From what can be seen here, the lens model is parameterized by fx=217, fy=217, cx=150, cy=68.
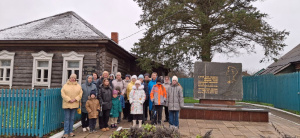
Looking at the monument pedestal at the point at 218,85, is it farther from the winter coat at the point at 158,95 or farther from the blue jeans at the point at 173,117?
the winter coat at the point at 158,95

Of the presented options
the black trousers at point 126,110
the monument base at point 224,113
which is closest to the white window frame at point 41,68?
the black trousers at point 126,110

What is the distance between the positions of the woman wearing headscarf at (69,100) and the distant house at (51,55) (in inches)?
203

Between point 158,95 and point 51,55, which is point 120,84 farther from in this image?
point 51,55

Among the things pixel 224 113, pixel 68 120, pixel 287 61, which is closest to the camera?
pixel 68 120

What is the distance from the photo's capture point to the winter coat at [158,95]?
278 inches

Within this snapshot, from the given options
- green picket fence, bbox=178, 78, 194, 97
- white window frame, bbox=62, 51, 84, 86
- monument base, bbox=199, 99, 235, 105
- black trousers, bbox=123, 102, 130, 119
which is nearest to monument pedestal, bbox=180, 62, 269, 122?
monument base, bbox=199, 99, 235, 105

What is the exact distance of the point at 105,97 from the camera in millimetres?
6664

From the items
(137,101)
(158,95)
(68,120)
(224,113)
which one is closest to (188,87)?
(224,113)

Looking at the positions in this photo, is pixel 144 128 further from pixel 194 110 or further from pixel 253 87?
pixel 253 87

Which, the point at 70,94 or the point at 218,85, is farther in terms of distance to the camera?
the point at 218,85

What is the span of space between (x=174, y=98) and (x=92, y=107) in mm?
2572

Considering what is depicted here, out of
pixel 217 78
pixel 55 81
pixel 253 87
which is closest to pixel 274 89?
pixel 253 87

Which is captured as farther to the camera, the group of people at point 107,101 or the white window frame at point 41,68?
the white window frame at point 41,68

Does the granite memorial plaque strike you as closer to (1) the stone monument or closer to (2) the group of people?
(1) the stone monument
